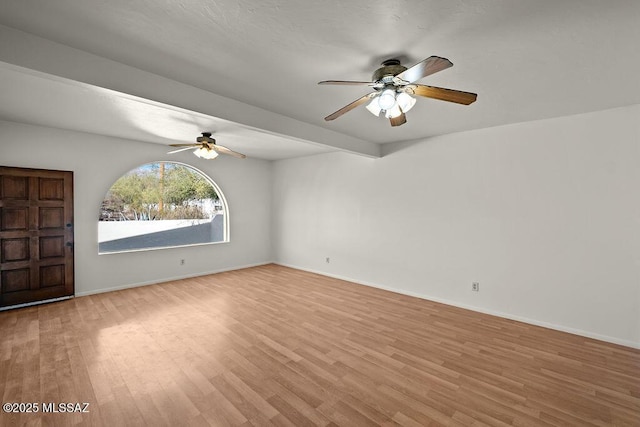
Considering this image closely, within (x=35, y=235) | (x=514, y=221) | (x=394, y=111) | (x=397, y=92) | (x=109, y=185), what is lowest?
(x=35, y=235)

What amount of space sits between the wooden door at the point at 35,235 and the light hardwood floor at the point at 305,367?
32cm

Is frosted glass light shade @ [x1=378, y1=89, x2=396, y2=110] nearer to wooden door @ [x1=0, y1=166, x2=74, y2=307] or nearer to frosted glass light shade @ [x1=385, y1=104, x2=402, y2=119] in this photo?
frosted glass light shade @ [x1=385, y1=104, x2=402, y2=119]

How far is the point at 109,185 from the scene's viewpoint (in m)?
4.46

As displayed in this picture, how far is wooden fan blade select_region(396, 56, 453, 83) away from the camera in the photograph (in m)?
1.50

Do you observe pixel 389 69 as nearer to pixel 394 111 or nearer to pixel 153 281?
pixel 394 111

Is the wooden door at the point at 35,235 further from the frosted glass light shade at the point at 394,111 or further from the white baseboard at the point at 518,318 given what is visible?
the frosted glass light shade at the point at 394,111

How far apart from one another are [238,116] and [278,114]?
542mm

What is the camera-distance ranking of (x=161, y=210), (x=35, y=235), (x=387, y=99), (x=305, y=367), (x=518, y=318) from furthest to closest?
1. (x=161, y=210)
2. (x=35, y=235)
3. (x=518, y=318)
4. (x=305, y=367)
5. (x=387, y=99)

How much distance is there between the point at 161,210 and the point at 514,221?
6.32 meters

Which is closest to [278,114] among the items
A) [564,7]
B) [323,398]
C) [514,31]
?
[514,31]

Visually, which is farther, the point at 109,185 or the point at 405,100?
the point at 109,185

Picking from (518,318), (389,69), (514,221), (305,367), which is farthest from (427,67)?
(518,318)

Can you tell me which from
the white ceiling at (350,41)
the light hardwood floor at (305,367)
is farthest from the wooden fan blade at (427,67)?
the light hardwood floor at (305,367)

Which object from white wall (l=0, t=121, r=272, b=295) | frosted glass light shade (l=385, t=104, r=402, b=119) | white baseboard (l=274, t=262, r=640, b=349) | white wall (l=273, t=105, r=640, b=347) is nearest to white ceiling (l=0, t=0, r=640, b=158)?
frosted glass light shade (l=385, t=104, r=402, b=119)
